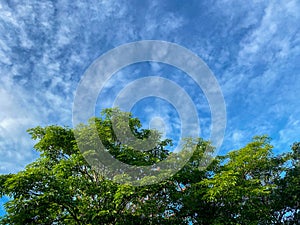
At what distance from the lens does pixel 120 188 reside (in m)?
13.2

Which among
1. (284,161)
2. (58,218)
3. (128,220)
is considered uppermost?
(284,161)

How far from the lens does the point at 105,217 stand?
14.1m

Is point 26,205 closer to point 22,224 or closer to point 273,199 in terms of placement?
point 22,224

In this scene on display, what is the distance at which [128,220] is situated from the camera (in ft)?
47.3

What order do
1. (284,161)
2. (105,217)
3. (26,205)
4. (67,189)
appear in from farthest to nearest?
(284,161) < (105,217) < (67,189) < (26,205)

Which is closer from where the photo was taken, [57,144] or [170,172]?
[170,172]

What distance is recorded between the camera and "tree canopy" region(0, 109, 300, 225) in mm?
12523

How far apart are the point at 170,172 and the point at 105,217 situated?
4238mm

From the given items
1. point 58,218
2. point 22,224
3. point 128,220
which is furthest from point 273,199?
point 22,224

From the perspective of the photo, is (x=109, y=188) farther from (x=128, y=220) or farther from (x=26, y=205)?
(x=26, y=205)

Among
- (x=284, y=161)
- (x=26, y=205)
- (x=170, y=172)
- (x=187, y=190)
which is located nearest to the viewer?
(x=26, y=205)

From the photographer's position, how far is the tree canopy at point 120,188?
41.1 ft

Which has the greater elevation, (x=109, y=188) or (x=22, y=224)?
(x=109, y=188)

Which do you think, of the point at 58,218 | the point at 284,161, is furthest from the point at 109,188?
the point at 284,161
